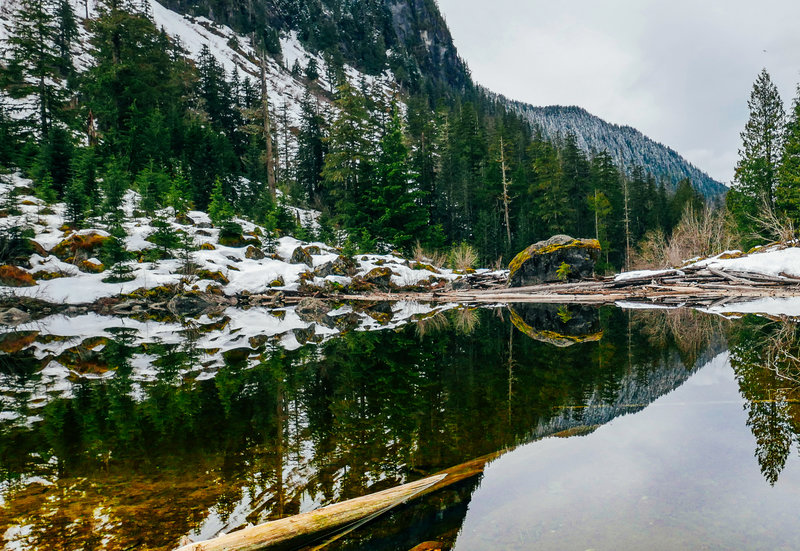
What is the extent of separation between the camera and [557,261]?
2558 cm

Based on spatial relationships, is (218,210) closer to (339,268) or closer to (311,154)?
(339,268)

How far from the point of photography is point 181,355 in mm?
9969

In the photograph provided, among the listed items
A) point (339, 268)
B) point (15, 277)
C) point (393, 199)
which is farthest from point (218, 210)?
point (393, 199)

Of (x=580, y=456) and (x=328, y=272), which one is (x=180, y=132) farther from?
(x=580, y=456)

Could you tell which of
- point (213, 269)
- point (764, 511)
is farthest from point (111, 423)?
point (213, 269)

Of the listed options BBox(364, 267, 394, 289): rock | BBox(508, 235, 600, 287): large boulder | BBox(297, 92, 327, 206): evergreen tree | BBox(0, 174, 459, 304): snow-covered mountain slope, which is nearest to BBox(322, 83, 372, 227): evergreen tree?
BBox(0, 174, 459, 304): snow-covered mountain slope

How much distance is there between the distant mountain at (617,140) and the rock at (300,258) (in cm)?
14705

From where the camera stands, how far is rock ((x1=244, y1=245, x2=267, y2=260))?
82.2ft

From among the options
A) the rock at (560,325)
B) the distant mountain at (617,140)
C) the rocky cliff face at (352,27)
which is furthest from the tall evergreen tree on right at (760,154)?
the distant mountain at (617,140)

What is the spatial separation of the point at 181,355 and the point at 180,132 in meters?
30.0

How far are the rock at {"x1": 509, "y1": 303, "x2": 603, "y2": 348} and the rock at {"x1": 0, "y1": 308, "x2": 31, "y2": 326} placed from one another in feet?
67.2

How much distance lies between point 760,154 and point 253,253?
38.3 m

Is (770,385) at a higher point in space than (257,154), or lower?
lower

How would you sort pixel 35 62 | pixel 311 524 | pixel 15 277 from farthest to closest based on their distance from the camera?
pixel 35 62 < pixel 15 277 < pixel 311 524
